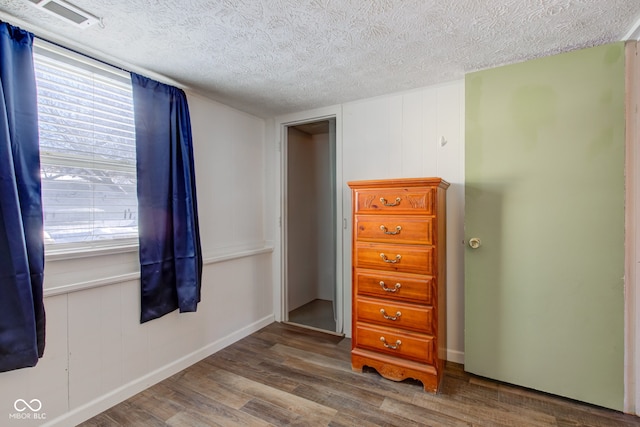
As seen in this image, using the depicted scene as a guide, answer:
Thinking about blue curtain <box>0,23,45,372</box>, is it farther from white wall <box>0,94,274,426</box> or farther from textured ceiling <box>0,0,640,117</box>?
textured ceiling <box>0,0,640,117</box>

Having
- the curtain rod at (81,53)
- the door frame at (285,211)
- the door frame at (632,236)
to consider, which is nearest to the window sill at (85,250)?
the curtain rod at (81,53)

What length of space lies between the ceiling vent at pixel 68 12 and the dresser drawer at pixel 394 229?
186cm

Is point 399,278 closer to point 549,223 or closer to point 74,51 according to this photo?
point 549,223

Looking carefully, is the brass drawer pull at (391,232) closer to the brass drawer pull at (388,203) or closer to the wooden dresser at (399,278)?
the wooden dresser at (399,278)

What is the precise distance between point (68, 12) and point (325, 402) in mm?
2505

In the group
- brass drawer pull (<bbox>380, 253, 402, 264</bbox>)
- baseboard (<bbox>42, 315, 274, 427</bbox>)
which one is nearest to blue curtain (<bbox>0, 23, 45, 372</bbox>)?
baseboard (<bbox>42, 315, 274, 427</bbox>)

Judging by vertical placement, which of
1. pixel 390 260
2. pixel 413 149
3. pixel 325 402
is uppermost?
pixel 413 149

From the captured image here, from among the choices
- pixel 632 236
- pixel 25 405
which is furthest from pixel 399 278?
pixel 25 405

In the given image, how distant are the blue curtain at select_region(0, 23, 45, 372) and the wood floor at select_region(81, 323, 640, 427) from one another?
68cm

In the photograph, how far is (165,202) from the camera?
2.07m

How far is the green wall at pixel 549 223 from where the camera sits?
1.76 metres

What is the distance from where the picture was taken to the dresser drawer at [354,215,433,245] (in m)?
1.95

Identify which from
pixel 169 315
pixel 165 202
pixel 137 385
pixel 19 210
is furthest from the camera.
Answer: pixel 169 315

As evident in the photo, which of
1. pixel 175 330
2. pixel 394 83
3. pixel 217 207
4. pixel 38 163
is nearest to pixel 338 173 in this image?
pixel 394 83
